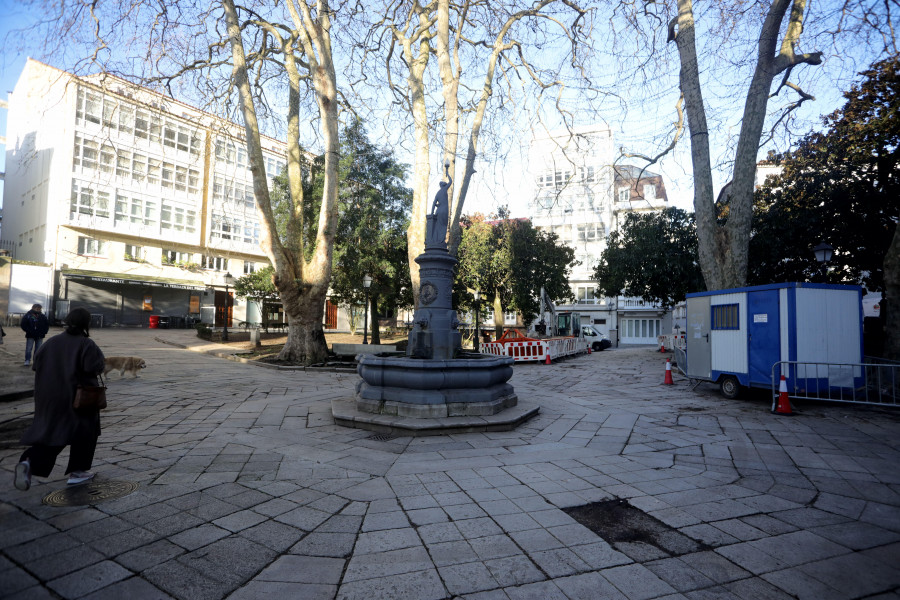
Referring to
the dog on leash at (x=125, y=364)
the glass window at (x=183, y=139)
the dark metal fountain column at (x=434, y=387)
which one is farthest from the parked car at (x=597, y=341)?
the glass window at (x=183, y=139)

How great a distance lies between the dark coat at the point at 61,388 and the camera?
3.46 m

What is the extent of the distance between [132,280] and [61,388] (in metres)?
31.1

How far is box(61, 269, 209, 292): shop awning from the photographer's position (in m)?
27.4

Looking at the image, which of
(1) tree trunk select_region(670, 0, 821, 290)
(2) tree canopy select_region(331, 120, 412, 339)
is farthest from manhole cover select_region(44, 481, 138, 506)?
(2) tree canopy select_region(331, 120, 412, 339)

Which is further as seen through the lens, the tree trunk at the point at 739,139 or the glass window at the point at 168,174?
the glass window at the point at 168,174

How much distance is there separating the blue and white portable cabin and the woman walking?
32.2 feet

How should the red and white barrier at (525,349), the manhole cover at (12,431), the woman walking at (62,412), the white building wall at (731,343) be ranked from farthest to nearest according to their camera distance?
the red and white barrier at (525,349) → the white building wall at (731,343) → the manhole cover at (12,431) → the woman walking at (62,412)

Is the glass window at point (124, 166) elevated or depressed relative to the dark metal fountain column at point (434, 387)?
elevated

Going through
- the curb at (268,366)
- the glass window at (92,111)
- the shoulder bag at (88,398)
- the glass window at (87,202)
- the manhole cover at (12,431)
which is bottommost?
the curb at (268,366)

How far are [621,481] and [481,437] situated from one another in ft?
6.28

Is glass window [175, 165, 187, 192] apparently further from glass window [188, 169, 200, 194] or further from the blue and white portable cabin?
the blue and white portable cabin

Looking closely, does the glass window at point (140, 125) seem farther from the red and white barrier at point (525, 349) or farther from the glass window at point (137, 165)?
the red and white barrier at point (525, 349)

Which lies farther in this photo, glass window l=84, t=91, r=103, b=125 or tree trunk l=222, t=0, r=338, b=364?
glass window l=84, t=91, r=103, b=125

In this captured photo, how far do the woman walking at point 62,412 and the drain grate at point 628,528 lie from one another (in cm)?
380
